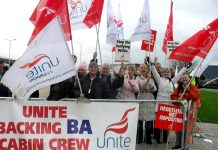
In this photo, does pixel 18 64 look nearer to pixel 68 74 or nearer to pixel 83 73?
pixel 68 74

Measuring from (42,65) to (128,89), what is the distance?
341 cm

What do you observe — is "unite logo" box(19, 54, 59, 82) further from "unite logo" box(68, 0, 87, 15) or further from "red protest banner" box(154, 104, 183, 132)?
"unite logo" box(68, 0, 87, 15)

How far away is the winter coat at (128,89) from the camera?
872 cm

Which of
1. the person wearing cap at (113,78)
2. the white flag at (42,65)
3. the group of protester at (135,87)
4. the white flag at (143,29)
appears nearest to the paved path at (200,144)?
the group of protester at (135,87)

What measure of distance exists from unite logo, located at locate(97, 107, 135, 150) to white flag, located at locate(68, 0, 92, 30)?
450 centimetres

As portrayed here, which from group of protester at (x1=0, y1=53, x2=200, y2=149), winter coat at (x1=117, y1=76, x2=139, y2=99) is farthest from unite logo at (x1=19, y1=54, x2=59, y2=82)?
winter coat at (x1=117, y1=76, x2=139, y2=99)

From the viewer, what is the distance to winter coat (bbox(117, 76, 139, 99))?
28.6 ft

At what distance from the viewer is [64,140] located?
6055 mm

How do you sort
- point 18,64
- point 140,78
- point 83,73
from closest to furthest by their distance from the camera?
point 18,64 < point 83,73 < point 140,78

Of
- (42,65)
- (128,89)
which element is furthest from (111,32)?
(42,65)

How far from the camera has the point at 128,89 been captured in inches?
345

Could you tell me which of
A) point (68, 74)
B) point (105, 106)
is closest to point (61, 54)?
point (68, 74)

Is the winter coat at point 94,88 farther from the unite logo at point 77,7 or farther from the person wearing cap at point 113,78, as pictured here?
the unite logo at point 77,7

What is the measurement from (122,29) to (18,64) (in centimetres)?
972
